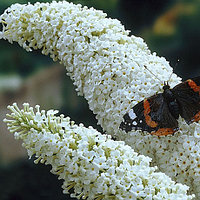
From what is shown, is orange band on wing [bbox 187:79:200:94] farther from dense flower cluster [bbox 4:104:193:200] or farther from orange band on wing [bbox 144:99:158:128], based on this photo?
dense flower cluster [bbox 4:104:193:200]

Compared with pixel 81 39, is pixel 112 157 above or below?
below

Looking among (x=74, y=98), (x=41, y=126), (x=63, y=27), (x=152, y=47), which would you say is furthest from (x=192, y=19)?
(x=41, y=126)

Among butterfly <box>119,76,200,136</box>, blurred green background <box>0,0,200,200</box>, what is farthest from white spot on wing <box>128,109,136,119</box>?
blurred green background <box>0,0,200,200</box>

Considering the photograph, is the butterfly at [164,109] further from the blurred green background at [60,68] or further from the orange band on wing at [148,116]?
the blurred green background at [60,68]

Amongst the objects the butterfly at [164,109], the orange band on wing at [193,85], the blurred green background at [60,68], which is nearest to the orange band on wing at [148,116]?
the butterfly at [164,109]

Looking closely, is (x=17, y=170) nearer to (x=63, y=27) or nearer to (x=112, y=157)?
(x=63, y=27)

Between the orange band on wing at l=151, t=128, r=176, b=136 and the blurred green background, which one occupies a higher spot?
the blurred green background
